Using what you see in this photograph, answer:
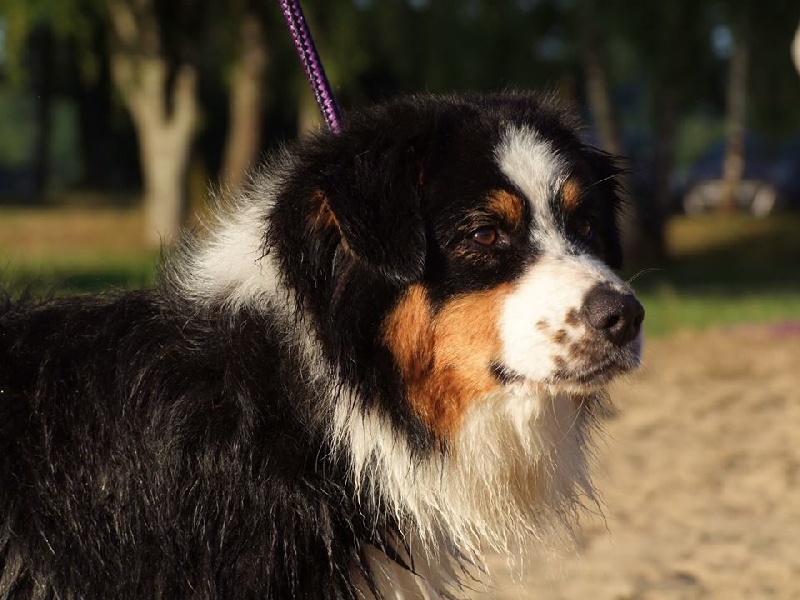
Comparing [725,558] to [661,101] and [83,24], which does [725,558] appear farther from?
[661,101]

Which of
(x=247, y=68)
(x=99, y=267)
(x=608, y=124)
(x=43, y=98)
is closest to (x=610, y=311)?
(x=99, y=267)

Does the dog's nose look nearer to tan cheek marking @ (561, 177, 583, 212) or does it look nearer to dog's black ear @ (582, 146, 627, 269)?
tan cheek marking @ (561, 177, 583, 212)

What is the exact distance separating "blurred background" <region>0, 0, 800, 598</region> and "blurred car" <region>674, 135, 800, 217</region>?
2.5 inches

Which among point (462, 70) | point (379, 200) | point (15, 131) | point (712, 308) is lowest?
point (712, 308)

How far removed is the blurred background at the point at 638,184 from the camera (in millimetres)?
5789

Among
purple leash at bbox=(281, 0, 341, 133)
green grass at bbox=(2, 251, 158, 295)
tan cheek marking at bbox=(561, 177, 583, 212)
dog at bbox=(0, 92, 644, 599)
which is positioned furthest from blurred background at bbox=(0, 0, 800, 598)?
tan cheek marking at bbox=(561, 177, 583, 212)

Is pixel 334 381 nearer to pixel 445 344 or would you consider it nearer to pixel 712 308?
pixel 445 344

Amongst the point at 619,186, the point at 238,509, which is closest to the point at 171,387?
the point at 238,509

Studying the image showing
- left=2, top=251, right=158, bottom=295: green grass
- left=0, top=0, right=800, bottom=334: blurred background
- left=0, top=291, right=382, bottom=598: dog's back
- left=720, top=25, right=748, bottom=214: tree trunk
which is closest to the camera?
left=0, top=291, right=382, bottom=598: dog's back

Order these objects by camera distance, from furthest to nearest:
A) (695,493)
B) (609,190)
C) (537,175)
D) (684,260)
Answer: (684,260) < (695,493) < (609,190) < (537,175)

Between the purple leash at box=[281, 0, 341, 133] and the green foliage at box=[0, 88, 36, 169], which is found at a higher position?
the purple leash at box=[281, 0, 341, 133]

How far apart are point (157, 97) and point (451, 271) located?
62.3ft

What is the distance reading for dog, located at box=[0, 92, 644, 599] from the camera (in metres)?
3.01

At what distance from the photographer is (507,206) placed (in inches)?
127
